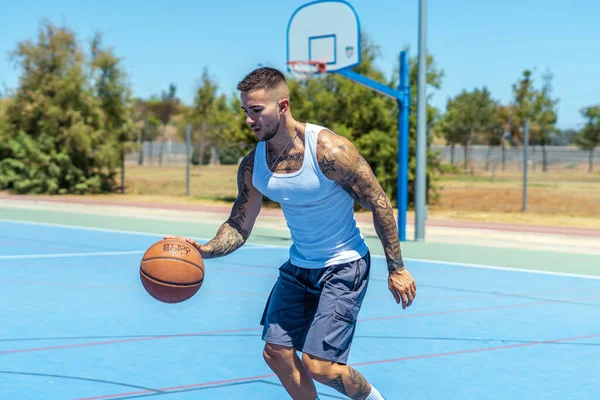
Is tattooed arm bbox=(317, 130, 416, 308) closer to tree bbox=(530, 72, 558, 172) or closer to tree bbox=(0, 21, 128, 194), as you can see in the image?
tree bbox=(0, 21, 128, 194)

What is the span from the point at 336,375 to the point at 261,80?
1559 mm

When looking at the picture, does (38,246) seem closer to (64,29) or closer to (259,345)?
(259,345)

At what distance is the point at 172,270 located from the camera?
4758 mm

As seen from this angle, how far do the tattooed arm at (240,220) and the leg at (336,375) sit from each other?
0.85 metres

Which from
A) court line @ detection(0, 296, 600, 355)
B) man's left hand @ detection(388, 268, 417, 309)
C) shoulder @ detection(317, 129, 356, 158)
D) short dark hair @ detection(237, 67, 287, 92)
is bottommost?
court line @ detection(0, 296, 600, 355)

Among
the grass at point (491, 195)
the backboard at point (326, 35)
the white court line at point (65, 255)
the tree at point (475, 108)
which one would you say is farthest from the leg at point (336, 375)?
the tree at point (475, 108)

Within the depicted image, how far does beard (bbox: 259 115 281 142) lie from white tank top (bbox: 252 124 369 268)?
16 cm

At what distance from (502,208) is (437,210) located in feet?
6.07

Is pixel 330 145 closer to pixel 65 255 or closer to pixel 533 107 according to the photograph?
pixel 65 255

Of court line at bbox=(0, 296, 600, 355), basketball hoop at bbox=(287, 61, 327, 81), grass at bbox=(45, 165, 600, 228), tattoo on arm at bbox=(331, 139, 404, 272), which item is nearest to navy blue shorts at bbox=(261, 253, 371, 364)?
tattoo on arm at bbox=(331, 139, 404, 272)

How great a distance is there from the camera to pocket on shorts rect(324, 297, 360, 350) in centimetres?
444

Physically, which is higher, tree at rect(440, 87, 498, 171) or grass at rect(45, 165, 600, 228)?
tree at rect(440, 87, 498, 171)

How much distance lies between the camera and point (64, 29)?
101 feet

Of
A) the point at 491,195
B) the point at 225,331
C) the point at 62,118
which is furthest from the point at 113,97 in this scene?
the point at 225,331
